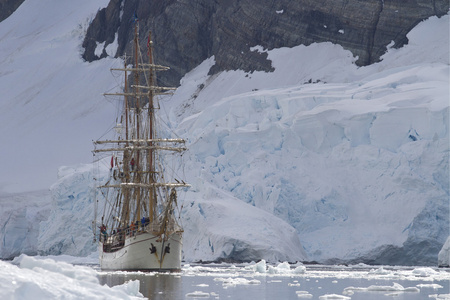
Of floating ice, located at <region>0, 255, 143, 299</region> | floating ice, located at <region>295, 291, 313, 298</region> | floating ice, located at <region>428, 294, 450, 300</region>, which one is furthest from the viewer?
floating ice, located at <region>295, 291, 313, 298</region>

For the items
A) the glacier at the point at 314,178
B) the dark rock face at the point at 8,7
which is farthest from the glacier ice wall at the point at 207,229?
the dark rock face at the point at 8,7

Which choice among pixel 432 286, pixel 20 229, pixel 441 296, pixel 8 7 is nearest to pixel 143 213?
pixel 20 229

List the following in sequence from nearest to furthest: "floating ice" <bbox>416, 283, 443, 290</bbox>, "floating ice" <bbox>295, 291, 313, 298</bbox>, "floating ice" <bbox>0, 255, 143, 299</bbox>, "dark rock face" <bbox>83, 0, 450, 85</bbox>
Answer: "floating ice" <bbox>0, 255, 143, 299</bbox> < "floating ice" <bbox>295, 291, 313, 298</bbox> < "floating ice" <bbox>416, 283, 443, 290</bbox> < "dark rock face" <bbox>83, 0, 450, 85</bbox>

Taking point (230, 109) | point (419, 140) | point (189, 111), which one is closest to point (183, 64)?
point (189, 111)

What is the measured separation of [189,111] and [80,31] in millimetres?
24275

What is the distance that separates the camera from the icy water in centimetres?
2211

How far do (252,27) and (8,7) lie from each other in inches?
1662

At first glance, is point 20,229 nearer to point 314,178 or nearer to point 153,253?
point 153,253

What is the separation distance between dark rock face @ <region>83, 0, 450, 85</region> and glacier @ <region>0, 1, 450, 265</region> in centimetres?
325

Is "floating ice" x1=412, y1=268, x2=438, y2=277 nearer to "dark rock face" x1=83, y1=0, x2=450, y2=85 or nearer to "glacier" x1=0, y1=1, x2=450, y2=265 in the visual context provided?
"glacier" x1=0, y1=1, x2=450, y2=265

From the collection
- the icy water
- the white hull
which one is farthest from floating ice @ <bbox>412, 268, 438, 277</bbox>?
the white hull

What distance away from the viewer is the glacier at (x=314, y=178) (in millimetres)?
39594

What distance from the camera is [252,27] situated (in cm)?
6631

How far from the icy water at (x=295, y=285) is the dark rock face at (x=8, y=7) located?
70422mm
